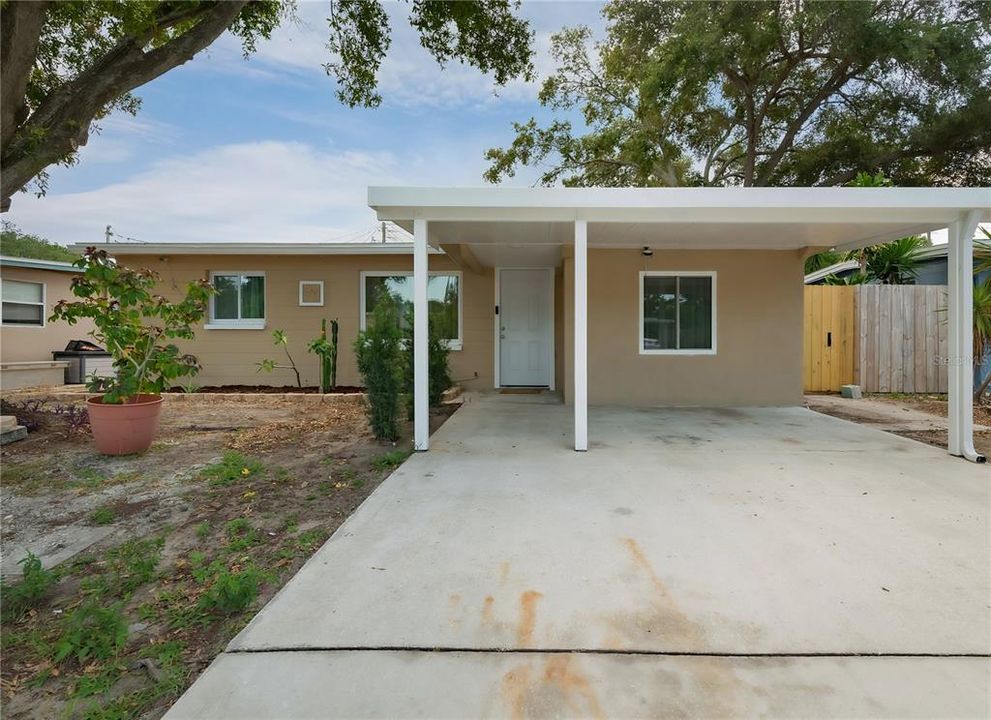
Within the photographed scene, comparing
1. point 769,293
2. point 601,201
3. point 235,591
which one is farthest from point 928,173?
point 235,591

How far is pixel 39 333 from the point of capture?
38.5 feet

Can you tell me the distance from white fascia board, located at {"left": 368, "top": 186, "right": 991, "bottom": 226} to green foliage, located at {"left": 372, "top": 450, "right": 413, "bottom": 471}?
7.65ft

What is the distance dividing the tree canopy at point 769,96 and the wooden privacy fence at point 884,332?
392 centimetres

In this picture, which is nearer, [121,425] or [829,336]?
[121,425]

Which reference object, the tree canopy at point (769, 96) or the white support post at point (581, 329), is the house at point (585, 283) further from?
the tree canopy at point (769, 96)

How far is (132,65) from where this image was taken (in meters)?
5.13

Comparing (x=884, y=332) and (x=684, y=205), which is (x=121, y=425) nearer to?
(x=684, y=205)

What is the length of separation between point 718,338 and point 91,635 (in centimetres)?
776

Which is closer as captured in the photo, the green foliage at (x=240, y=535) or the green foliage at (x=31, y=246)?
the green foliage at (x=240, y=535)

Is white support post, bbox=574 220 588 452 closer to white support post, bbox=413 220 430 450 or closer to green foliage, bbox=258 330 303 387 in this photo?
white support post, bbox=413 220 430 450

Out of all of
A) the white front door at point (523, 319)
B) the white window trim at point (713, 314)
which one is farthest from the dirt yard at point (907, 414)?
the white front door at point (523, 319)

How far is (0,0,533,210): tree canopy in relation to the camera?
4.65 meters

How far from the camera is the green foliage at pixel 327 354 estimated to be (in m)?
8.68

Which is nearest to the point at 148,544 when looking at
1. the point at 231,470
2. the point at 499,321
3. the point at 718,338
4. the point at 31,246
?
the point at 231,470
